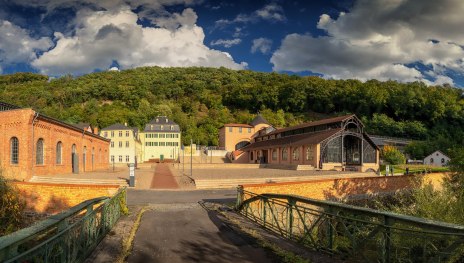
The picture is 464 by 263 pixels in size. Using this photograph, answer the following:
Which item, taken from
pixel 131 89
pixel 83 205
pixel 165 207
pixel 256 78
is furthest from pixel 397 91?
pixel 83 205

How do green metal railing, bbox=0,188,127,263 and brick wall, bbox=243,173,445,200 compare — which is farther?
brick wall, bbox=243,173,445,200

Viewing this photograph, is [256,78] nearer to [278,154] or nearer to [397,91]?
[397,91]

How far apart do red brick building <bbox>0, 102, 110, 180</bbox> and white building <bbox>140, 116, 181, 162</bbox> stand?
4084cm

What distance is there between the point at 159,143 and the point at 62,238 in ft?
243

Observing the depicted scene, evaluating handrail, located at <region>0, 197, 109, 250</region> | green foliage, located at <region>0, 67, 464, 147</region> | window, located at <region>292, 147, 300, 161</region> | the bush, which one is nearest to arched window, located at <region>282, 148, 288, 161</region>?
window, located at <region>292, 147, 300, 161</region>

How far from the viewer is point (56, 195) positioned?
583 inches

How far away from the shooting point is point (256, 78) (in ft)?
468

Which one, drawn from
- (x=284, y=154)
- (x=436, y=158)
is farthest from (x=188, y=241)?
(x=436, y=158)

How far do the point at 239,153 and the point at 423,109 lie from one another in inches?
2609

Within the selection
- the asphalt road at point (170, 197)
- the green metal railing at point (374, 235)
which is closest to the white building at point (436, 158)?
the asphalt road at point (170, 197)

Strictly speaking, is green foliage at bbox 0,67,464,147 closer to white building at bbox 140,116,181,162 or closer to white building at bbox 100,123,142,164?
white building at bbox 140,116,181,162

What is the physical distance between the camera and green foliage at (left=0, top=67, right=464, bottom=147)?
9625 cm

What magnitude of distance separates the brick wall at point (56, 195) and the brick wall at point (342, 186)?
671cm

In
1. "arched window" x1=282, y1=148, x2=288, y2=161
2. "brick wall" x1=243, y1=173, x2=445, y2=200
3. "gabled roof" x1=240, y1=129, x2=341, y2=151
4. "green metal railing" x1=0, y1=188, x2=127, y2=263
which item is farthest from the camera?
"arched window" x1=282, y1=148, x2=288, y2=161
